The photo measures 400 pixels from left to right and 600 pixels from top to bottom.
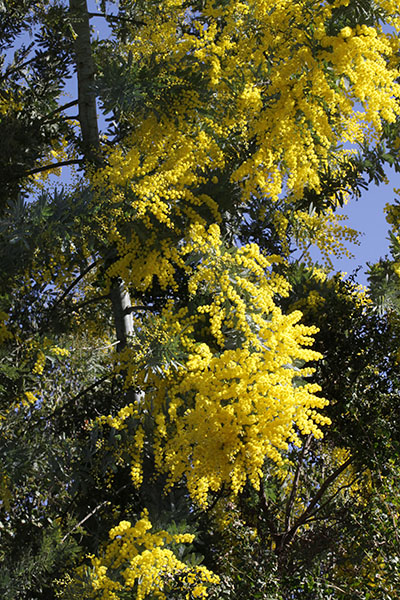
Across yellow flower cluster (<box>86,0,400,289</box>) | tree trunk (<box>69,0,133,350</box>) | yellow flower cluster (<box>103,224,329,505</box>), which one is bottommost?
yellow flower cluster (<box>103,224,329,505</box>)

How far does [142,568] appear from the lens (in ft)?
17.3

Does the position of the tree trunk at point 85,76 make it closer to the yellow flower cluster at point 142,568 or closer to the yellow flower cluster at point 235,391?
the yellow flower cluster at point 235,391

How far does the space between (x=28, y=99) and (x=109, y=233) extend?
298 centimetres

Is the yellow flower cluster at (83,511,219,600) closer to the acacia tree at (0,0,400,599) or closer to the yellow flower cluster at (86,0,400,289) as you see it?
the acacia tree at (0,0,400,599)

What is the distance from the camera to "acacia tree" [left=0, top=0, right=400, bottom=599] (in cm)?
538

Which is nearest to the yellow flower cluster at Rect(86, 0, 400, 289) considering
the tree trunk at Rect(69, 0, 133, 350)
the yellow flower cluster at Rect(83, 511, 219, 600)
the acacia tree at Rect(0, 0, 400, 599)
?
the acacia tree at Rect(0, 0, 400, 599)

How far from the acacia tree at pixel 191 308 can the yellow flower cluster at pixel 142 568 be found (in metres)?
0.03

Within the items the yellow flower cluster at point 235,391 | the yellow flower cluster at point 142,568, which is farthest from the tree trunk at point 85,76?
the yellow flower cluster at point 142,568

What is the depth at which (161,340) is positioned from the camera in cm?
595

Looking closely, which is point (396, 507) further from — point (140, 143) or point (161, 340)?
point (140, 143)

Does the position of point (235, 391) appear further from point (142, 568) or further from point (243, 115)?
point (243, 115)

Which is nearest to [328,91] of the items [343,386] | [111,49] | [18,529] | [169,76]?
[169,76]

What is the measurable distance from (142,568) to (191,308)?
246cm

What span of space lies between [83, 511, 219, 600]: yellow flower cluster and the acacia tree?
26 millimetres
